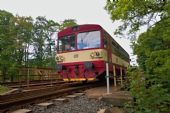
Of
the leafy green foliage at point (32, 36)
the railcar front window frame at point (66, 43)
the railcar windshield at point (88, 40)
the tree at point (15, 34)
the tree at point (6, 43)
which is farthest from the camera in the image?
the leafy green foliage at point (32, 36)

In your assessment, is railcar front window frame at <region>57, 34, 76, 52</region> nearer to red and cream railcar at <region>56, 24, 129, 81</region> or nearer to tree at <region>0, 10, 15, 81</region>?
red and cream railcar at <region>56, 24, 129, 81</region>

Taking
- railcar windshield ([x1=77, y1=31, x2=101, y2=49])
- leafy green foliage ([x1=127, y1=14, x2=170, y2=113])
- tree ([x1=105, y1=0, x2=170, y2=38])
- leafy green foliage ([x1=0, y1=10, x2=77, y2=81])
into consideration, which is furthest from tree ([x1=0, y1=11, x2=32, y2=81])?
leafy green foliage ([x1=127, y1=14, x2=170, y2=113])

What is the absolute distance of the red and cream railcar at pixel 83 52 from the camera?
503 inches

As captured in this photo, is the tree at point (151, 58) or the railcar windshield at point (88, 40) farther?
the railcar windshield at point (88, 40)

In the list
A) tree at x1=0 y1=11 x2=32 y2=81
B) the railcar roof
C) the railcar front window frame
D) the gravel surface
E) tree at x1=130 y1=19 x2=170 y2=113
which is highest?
tree at x1=0 y1=11 x2=32 y2=81

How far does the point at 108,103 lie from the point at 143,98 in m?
1.80

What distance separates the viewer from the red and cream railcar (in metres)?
12.8

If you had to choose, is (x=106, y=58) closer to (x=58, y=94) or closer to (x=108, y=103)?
(x=58, y=94)

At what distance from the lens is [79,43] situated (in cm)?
1338

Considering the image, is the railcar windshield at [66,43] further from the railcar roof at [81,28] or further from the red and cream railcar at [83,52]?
the railcar roof at [81,28]

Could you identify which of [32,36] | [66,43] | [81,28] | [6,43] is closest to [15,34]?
[6,43]

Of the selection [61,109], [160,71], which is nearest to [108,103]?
[61,109]

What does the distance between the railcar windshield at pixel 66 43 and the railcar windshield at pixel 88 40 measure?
37 centimetres

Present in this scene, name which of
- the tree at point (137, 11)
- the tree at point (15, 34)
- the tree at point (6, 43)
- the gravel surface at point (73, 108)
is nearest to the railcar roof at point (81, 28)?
the tree at point (137, 11)
